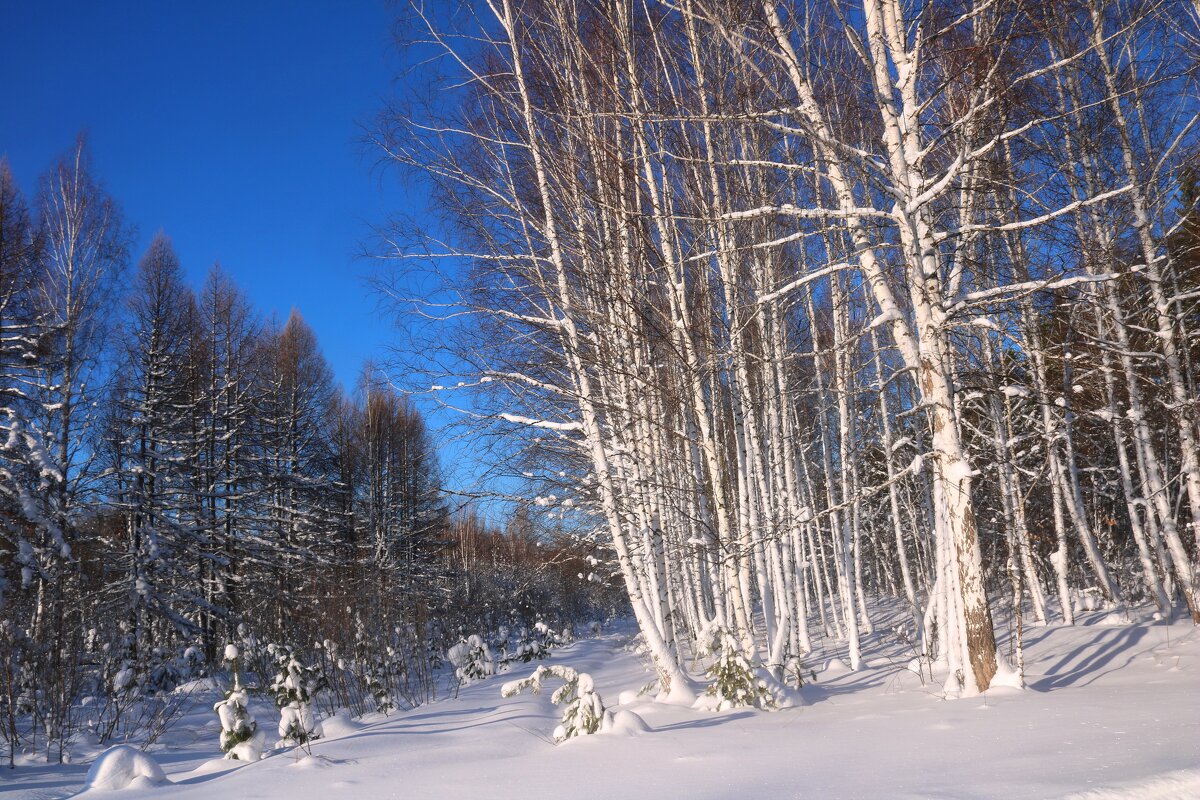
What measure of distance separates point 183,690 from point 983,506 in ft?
51.0

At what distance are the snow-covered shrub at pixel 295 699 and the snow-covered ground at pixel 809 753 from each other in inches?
7.0

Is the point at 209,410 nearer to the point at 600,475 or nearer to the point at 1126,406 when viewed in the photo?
the point at 600,475

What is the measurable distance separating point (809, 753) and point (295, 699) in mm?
5895

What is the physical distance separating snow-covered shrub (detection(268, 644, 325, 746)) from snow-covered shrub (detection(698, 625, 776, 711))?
9.69 feet

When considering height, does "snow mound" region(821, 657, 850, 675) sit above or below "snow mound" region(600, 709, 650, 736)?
below

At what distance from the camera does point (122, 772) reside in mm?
4020

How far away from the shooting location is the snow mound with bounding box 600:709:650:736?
4.67 metres

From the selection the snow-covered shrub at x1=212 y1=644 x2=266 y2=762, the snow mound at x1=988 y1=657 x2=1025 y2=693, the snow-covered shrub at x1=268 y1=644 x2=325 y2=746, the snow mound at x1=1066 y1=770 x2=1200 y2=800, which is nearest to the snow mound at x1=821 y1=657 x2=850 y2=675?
the snow mound at x1=988 y1=657 x2=1025 y2=693

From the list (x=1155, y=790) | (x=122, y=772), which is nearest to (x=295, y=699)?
(x=122, y=772)

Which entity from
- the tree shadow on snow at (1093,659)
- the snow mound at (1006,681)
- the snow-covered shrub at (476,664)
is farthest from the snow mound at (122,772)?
the snow-covered shrub at (476,664)

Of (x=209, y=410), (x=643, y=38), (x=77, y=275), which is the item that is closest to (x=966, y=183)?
(x=643, y=38)

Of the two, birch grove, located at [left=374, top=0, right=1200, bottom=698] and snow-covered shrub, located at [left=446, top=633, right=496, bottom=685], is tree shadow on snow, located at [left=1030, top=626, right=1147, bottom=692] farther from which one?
snow-covered shrub, located at [left=446, top=633, right=496, bottom=685]

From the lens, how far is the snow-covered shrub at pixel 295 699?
17.2 ft

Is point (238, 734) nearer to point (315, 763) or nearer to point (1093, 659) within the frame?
point (315, 763)
